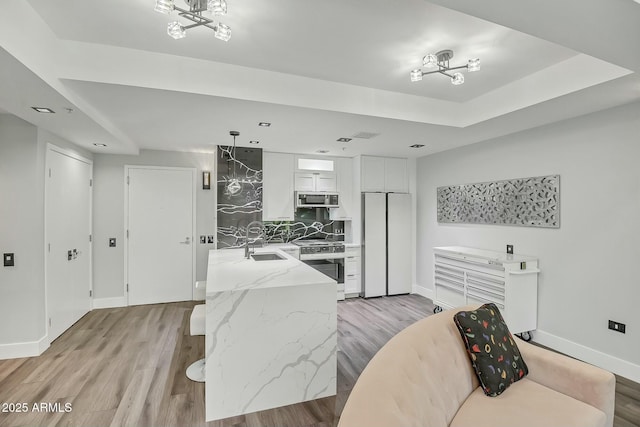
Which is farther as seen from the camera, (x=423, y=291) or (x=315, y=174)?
(x=423, y=291)

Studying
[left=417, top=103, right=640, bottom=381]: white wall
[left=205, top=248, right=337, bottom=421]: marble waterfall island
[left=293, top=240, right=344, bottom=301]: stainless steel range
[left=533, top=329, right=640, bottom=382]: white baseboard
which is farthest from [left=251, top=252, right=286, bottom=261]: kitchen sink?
[left=533, top=329, right=640, bottom=382]: white baseboard

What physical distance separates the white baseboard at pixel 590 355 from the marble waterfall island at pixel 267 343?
2591 mm

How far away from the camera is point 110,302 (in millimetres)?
4828

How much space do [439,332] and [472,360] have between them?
275 millimetres

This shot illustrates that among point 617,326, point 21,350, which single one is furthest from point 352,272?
point 21,350

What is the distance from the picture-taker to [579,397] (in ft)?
5.96

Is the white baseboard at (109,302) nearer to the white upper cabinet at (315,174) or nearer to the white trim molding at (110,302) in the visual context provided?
the white trim molding at (110,302)

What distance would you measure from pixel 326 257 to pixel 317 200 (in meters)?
0.95

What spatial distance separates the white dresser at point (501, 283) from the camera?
11.6 ft

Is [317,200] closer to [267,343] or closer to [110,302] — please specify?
[267,343]

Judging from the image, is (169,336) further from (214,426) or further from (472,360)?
(472,360)

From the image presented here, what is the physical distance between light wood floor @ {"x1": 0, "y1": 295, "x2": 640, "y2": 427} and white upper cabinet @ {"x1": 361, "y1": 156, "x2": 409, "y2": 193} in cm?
214

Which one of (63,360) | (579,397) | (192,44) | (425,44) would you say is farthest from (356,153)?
(63,360)

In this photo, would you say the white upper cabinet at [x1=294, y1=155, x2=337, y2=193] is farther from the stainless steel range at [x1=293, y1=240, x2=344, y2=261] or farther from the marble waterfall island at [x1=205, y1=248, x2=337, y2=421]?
the marble waterfall island at [x1=205, y1=248, x2=337, y2=421]
